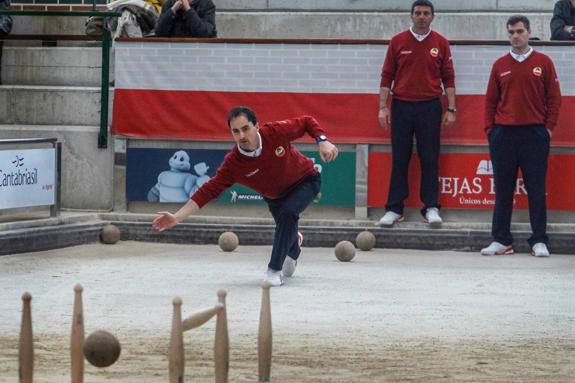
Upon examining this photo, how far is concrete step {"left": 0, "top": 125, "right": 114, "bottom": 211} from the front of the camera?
1738cm

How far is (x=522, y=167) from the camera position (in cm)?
1557

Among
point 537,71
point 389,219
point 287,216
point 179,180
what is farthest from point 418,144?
point 287,216

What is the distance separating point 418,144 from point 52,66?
556 cm

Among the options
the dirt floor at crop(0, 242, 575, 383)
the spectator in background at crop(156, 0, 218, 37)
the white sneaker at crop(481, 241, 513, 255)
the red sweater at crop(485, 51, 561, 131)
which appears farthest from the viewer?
the spectator in background at crop(156, 0, 218, 37)

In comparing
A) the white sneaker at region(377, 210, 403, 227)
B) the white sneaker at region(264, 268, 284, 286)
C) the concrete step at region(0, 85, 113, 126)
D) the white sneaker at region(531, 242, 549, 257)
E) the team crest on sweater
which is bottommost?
the white sneaker at region(264, 268, 284, 286)

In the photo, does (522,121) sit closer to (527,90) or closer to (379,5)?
(527,90)

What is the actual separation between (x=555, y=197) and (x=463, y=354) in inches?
284

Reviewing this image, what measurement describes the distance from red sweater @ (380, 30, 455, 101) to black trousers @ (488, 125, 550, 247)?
971 millimetres

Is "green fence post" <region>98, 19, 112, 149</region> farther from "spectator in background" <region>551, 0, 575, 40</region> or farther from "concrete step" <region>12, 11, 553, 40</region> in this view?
"spectator in background" <region>551, 0, 575, 40</region>

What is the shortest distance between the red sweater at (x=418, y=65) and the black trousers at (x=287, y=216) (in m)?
3.21

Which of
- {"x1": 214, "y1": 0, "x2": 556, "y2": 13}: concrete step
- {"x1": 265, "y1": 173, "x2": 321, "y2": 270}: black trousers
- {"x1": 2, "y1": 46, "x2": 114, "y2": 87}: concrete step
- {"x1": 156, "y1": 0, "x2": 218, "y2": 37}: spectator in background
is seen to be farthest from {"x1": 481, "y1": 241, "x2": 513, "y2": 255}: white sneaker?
{"x1": 2, "y1": 46, "x2": 114, "y2": 87}: concrete step

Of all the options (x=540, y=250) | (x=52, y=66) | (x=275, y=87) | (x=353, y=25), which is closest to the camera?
(x=540, y=250)

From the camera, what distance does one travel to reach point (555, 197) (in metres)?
16.3

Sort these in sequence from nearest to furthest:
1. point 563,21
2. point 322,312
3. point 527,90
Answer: point 322,312 < point 527,90 < point 563,21
